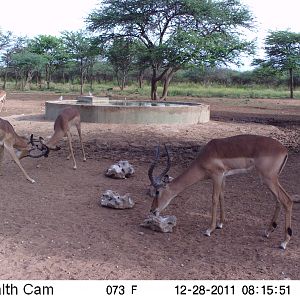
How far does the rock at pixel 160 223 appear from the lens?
196 inches

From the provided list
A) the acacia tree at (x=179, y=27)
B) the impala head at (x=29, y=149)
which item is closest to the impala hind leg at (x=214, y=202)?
the impala head at (x=29, y=149)

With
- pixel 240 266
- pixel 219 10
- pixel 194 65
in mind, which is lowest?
pixel 240 266

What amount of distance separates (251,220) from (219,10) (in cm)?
2127

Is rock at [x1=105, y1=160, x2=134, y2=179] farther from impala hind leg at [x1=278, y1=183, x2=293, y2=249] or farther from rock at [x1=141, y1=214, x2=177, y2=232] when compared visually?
impala hind leg at [x1=278, y1=183, x2=293, y2=249]

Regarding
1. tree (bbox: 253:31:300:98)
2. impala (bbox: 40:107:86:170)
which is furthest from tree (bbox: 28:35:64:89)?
impala (bbox: 40:107:86:170)

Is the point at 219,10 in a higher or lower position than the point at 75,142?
higher

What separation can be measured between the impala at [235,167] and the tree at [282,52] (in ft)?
111

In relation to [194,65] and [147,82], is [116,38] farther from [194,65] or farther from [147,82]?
[147,82]

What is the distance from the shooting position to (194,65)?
25281 mm

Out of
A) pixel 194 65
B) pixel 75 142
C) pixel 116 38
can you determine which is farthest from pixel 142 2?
pixel 75 142

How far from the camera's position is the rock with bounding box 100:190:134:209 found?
5.83 meters

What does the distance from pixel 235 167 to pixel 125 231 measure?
4.56 ft

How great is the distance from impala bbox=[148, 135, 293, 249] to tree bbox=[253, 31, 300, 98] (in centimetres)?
3387

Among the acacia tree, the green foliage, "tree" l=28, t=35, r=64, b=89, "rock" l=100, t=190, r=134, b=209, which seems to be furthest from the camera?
"tree" l=28, t=35, r=64, b=89
